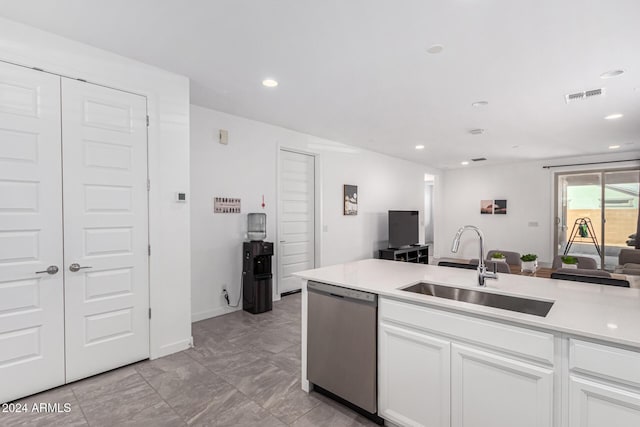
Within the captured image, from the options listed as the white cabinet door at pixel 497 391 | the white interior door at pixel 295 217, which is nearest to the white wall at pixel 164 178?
the white interior door at pixel 295 217

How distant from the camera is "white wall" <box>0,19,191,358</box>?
8.89 feet

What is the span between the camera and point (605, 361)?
1.27 m

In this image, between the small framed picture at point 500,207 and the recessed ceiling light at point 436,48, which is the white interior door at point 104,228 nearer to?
the recessed ceiling light at point 436,48

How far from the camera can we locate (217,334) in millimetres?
3533

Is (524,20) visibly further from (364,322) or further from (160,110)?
(160,110)

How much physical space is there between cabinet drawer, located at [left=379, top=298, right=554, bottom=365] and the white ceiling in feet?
6.34

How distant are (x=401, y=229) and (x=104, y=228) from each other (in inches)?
224

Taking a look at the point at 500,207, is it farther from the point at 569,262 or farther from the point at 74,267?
the point at 74,267

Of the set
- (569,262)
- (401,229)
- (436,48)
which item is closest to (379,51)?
(436,48)

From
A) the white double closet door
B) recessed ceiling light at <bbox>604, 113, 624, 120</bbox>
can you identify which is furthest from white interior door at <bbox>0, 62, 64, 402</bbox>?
recessed ceiling light at <bbox>604, 113, 624, 120</bbox>

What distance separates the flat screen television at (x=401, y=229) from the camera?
6.90 meters

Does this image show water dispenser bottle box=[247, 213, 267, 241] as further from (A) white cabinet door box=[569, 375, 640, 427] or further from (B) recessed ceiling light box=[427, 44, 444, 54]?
(A) white cabinet door box=[569, 375, 640, 427]

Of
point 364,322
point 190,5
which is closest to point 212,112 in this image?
point 190,5

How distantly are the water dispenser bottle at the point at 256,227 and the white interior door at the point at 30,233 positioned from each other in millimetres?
2239
